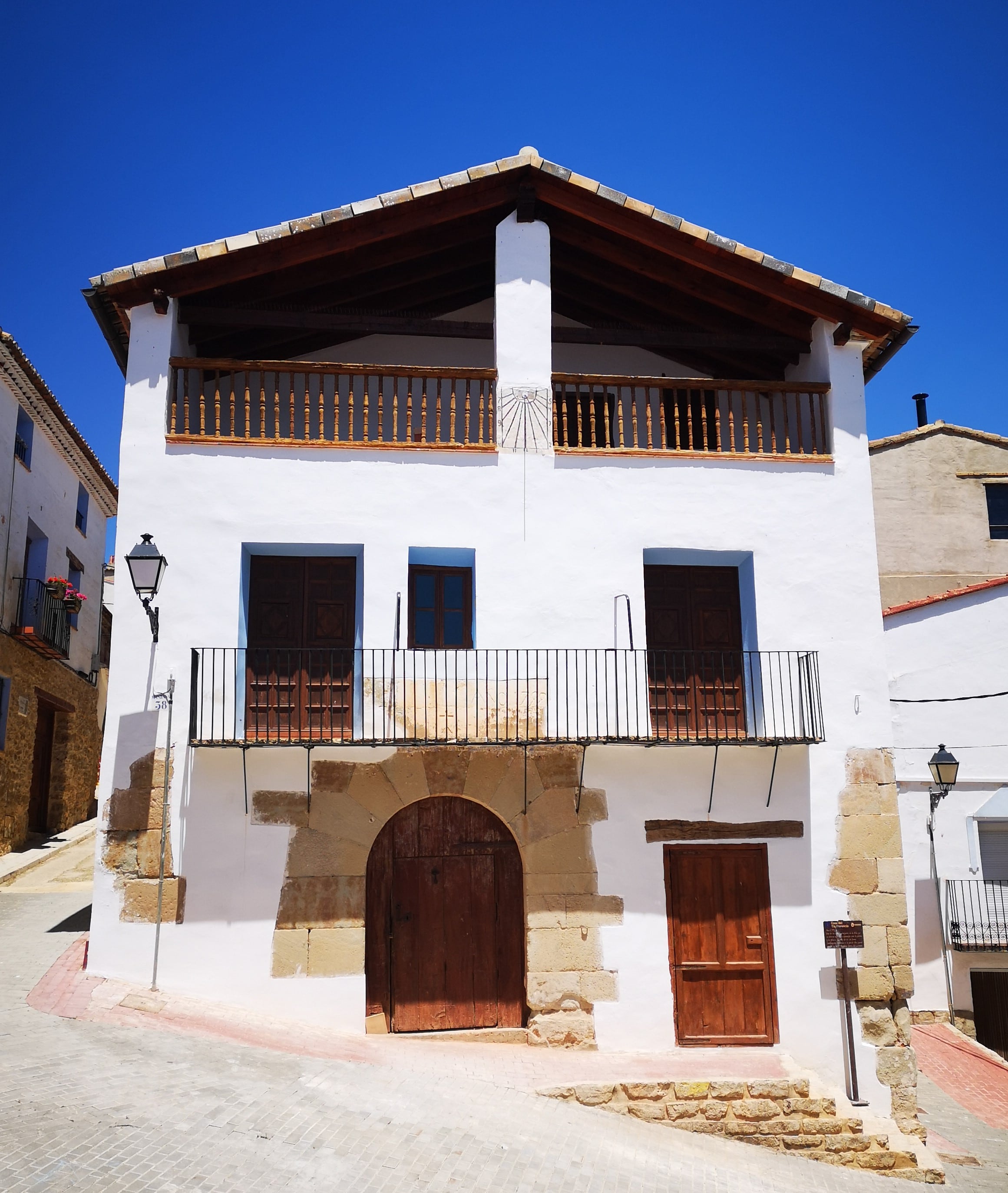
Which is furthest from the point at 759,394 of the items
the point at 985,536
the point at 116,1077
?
the point at 985,536

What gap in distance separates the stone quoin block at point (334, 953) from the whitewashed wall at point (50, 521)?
8.38 metres

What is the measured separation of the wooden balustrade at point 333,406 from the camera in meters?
9.96

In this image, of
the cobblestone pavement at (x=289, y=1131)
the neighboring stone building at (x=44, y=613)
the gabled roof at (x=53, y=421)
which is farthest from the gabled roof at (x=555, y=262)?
the cobblestone pavement at (x=289, y=1131)

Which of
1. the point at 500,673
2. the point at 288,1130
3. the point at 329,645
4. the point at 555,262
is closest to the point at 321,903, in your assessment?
the point at 329,645

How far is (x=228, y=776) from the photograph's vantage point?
920 cm

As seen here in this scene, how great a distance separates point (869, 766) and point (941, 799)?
5.42 m

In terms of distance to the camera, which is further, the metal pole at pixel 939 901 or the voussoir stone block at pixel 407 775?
the metal pole at pixel 939 901

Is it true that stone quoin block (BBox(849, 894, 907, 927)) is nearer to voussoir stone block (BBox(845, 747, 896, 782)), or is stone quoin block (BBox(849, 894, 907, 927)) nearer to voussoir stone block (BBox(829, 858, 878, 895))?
voussoir stone block (BBox(829, 858, 878, 895))

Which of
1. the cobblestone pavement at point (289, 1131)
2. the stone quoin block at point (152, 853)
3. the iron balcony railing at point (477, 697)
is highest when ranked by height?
the iron balcony railing at point (477, 697)

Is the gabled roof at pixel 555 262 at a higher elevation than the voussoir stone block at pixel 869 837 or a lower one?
higher

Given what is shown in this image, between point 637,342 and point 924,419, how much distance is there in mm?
12186

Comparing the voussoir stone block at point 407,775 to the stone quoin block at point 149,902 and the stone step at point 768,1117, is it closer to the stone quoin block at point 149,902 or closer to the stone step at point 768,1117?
the stone quoin block at point 149,902

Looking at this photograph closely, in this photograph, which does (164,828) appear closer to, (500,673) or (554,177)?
(500,673)

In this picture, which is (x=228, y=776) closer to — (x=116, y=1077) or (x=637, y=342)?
(x=116, y=1077)
